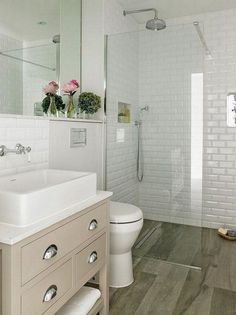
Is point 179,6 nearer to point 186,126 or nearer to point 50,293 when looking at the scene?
point 186,126

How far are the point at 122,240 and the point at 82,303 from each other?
1.98 ft

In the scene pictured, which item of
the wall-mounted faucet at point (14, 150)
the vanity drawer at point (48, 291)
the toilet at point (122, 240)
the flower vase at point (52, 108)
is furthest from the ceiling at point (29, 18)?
the vanity drawer at point (48, 291)

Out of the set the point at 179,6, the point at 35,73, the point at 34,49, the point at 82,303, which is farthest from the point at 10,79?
the point at 179,6

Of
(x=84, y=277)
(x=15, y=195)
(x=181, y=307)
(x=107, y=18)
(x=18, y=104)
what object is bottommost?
(x=181, y=307)

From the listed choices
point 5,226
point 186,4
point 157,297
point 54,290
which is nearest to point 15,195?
point 5,226

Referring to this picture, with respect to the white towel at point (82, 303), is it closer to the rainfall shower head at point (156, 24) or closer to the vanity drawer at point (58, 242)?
the vanity drawer at point (58, 242)

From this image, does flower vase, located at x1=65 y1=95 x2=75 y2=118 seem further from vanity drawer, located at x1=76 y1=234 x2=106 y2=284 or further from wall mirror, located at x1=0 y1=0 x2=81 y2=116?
vanity drawer, located at x1=76 y1=234 x2=106 y2=284

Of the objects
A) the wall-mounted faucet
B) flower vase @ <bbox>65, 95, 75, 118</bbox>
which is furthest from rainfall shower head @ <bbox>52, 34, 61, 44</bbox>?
the wall-mounted faucet

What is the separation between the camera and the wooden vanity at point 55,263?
3.54 ft

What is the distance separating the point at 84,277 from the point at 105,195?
0.47 metres

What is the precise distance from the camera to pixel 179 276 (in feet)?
7.89

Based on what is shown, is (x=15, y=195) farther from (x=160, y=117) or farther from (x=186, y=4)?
(x=186, y=4)

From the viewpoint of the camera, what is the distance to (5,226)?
1.18 meters

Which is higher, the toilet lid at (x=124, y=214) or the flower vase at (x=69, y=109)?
the flower vase at (x=69, y=109)
